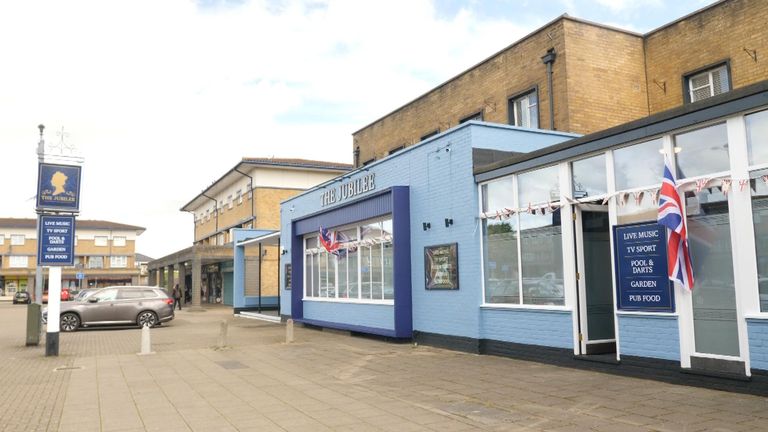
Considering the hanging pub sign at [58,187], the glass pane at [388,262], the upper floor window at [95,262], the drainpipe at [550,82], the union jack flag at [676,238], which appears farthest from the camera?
the upper floor window at [95,262]

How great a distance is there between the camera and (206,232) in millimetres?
50031

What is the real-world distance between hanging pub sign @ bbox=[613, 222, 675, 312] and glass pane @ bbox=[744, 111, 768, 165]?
154cm

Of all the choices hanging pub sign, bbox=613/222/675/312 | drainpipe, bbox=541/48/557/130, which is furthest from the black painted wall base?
drainpipe, bbox=541/48/557/130

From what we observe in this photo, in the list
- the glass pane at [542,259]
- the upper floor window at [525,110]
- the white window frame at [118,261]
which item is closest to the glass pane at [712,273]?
the glass pane at [542,259]

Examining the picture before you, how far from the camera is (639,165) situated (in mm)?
9211

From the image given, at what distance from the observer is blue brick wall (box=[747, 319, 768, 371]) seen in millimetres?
7258

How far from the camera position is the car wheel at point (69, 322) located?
2036 centimetres

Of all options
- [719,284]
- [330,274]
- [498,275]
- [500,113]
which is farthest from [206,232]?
[719,284]

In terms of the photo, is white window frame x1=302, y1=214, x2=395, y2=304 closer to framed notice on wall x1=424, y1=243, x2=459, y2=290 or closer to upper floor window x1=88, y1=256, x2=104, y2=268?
framed notice on wall x1=424, y1=243, x2=459, y2=290

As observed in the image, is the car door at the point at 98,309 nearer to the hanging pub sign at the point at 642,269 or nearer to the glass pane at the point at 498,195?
the glass pane at the point at 498,195

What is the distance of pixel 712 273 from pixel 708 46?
9.83 meters

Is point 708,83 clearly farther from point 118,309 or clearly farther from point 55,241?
point 118,309

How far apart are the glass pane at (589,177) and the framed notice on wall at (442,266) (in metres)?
3.25

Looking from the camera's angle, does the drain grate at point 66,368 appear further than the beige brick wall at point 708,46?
No
